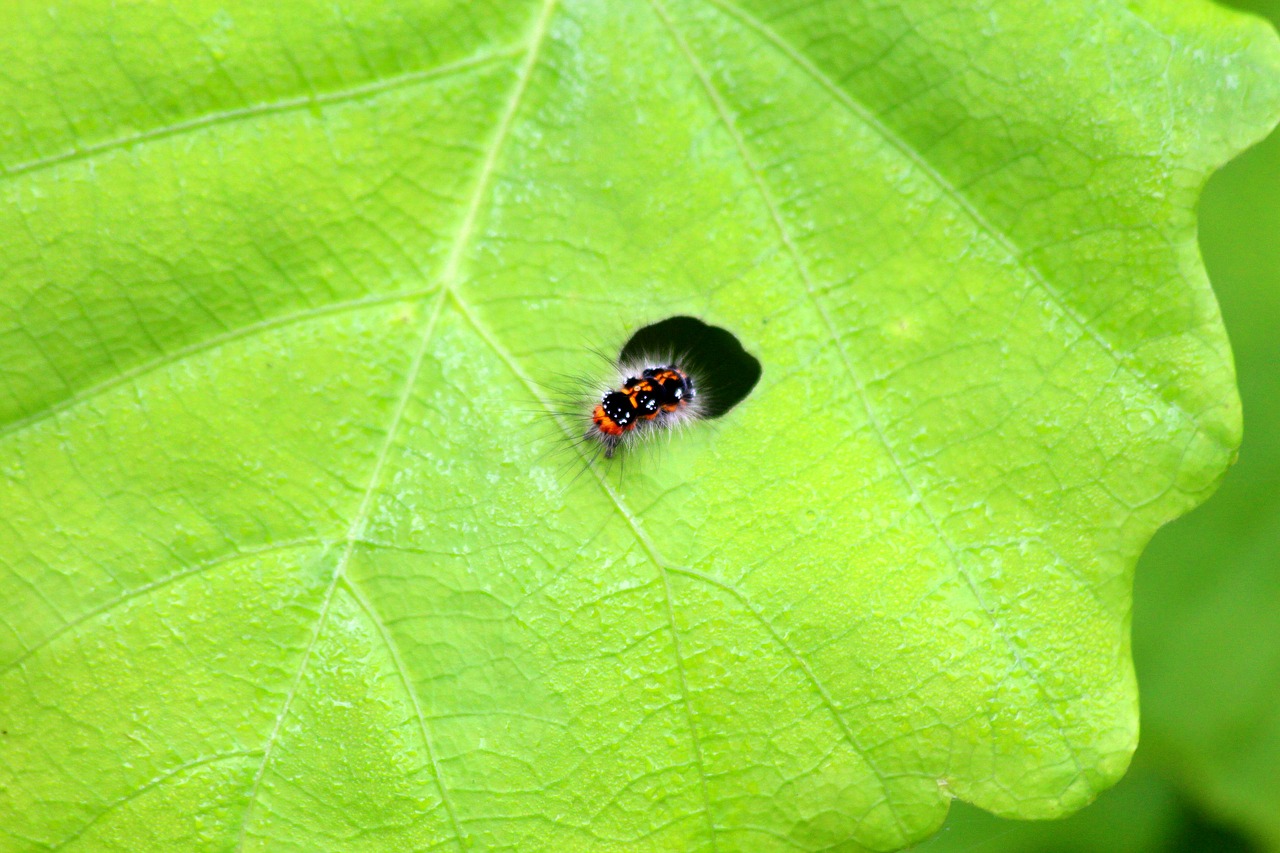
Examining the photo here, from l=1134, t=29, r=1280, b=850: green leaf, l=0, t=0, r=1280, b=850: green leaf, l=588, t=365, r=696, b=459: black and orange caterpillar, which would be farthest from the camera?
l=1134, t=29, r=1280, b=850: green leaf

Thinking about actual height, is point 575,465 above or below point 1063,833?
above

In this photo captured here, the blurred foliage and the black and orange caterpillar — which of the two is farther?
the blurred foliage

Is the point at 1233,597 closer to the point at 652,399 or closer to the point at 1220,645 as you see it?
the point at 1220,645

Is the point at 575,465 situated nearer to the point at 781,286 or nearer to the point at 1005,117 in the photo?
the point at 781,286

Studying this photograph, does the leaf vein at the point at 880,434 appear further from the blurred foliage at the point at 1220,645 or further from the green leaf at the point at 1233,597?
the green leaf at the point at 1233,597

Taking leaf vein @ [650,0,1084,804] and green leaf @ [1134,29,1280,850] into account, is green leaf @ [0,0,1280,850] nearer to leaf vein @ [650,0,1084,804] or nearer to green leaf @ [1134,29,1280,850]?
leaf vein @ [650,0,1084,804]

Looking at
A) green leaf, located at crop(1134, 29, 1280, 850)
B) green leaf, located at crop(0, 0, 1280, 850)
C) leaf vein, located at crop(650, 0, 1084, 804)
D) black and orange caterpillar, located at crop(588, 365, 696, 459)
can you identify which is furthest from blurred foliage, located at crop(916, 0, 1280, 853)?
Result: black and orange caterpillar, located at crop(588, 365, 696, 459)

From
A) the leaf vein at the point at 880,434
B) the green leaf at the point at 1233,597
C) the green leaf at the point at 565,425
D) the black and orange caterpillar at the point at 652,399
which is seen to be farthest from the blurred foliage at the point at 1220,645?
the black and orange caterpillar at the point at 652,399

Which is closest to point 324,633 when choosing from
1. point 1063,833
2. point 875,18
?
point 875,18
